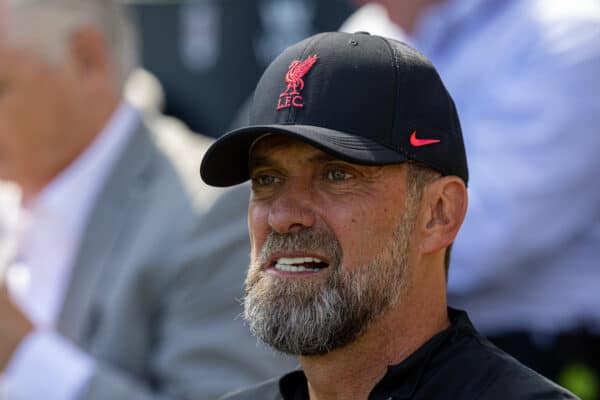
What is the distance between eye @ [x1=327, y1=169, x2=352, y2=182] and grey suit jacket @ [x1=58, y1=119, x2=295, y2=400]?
119 cm

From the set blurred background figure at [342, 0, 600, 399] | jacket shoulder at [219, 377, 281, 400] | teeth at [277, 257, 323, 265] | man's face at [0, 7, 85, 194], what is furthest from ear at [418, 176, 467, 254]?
man's face at [0, 7, 85, 194]

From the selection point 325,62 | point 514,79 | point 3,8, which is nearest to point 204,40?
point 3,8

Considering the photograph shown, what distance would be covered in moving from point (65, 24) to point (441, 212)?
6.71 ft

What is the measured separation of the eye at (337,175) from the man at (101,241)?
4.08 feet

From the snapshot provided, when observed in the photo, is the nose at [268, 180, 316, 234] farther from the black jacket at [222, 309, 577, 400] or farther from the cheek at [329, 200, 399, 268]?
the black jacket at [222, 309, 577, 400]

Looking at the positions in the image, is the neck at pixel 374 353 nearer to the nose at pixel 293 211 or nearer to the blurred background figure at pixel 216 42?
the nose at pixel 293 211

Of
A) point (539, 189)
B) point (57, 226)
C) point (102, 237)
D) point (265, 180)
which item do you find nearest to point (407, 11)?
point (539, 189)

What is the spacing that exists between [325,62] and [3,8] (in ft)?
6.47

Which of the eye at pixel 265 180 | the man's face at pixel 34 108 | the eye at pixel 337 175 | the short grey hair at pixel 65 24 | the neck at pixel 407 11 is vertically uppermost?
the eye at pixel 337 175

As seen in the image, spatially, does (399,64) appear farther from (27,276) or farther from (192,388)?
(27,276)

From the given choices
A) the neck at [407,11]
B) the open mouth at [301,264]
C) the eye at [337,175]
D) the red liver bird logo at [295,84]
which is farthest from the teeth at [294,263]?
the neck at [407,11]

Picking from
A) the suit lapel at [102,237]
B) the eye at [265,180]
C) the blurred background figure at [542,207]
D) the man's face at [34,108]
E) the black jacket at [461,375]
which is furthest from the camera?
the man's face at [34,108]

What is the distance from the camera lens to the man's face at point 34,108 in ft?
11.9

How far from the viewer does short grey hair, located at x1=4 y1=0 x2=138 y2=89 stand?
12.1 ft
